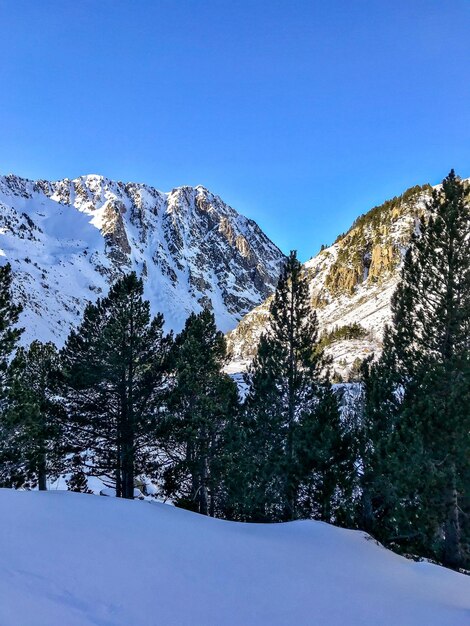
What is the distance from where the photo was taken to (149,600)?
525cm

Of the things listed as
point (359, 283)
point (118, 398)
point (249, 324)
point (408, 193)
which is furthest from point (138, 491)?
point (408, 193)

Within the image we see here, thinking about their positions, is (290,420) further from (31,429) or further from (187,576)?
(31,429)

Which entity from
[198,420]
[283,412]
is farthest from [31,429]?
[283,412]

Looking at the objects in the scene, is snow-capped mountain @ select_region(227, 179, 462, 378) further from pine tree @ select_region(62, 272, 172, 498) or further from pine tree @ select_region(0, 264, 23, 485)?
pine tree @ select_region(0, 264, 23, 485)

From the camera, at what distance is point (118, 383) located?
1733 centimetres

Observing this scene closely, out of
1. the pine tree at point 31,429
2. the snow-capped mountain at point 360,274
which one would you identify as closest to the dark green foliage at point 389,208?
the snow-capped mountain at point 360,274

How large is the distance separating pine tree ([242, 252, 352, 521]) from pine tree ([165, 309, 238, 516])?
1949 mm

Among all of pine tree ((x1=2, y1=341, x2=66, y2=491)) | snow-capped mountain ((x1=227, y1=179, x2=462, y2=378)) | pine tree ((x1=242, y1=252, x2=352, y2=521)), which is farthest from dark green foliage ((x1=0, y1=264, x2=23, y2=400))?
snow-capped mountain ((x1=227, y1=179, x2=462, y2=378))

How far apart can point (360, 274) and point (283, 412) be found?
142182 mm

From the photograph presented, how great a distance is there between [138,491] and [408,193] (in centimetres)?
16902

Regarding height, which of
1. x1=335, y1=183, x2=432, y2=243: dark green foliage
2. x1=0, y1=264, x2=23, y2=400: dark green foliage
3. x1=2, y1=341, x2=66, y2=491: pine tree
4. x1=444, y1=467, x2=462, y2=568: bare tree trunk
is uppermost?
x1=335, y1=183, x2=432, y2=243: dark green foliage

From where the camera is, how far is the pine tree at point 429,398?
11758mm

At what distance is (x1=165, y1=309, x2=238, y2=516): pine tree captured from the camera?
57.7ft

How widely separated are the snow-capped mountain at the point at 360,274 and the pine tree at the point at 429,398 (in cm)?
9756
